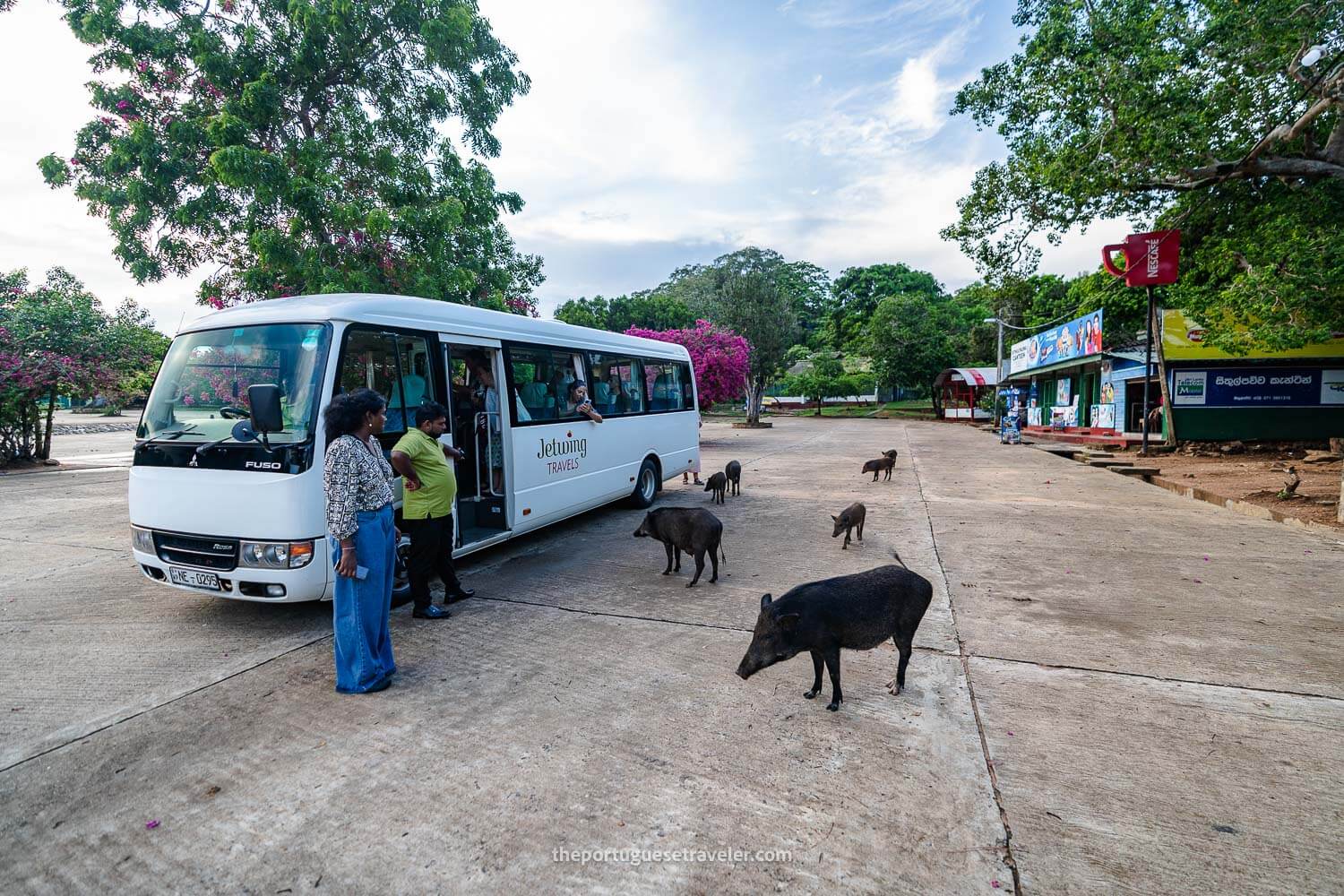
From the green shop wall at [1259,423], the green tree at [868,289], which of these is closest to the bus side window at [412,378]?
the green shop wall at [1259,423]

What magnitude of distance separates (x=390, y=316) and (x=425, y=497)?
1.58 m

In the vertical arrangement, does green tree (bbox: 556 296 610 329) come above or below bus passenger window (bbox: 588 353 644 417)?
above

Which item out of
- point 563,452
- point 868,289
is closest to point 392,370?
point 563,452

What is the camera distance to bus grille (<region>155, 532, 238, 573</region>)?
14.1ft

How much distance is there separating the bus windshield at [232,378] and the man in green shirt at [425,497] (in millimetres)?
706

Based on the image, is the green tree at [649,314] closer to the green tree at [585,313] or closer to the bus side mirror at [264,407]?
the green tree at [585,313]

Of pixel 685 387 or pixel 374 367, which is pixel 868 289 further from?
pixel 374 367

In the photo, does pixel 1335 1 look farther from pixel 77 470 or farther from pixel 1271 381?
pixel 77 470

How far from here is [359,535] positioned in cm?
358

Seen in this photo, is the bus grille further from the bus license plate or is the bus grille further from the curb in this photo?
the curb

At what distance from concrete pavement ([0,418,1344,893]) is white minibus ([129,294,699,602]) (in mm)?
648

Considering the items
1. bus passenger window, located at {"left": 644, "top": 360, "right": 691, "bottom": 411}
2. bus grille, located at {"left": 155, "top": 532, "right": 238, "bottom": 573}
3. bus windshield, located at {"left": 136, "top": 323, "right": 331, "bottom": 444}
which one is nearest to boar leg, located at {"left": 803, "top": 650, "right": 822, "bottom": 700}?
bus windshield, located at {"left": 136, "top": 323, "right": 331, "bottom": 444}

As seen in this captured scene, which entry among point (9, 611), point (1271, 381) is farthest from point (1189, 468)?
point (9, 611)

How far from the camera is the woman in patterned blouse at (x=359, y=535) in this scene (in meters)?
3.49
